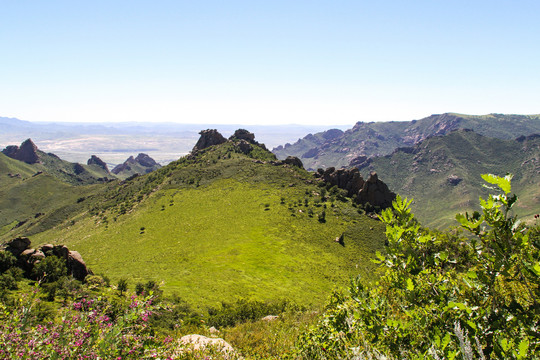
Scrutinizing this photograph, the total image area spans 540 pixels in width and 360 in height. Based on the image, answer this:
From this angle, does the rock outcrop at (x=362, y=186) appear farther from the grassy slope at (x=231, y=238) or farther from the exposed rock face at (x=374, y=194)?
the grassy slope at (x=231, y=238)

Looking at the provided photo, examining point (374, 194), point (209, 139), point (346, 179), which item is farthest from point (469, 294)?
point (209, 139)

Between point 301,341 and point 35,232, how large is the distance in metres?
140

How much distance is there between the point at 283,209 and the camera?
267ft

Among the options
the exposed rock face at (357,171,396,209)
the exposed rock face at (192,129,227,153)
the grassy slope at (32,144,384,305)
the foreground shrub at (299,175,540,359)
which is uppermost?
the exposed rock face at (192,129,227,153)

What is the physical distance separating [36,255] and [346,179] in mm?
89793

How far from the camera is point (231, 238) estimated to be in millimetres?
65125

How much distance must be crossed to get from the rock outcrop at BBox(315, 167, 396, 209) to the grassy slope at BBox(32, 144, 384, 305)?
25.5 ft

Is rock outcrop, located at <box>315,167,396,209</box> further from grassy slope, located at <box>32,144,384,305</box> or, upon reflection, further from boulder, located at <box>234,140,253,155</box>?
boulder, located at <box>234,140,253,155</box>

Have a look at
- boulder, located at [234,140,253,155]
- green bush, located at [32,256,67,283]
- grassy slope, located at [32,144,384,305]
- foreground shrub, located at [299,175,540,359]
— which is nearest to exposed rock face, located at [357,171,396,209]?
grassy slope, located at [32,144,384,305]

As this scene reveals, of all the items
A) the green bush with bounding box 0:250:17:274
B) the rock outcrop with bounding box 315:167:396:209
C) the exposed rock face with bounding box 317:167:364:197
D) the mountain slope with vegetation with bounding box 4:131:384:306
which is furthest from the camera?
the exposed rock face with bounding box 317:167:364:197

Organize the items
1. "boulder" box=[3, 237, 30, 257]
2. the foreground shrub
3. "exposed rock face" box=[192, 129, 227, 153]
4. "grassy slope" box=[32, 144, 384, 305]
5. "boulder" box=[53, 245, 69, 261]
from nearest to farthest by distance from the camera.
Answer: the foreground shrub < "boulder" box=[3, 237, 30, 257] < "boulder" box=[53, 245, 69, 261] < "grassy slope" box=[32, 144, 384, 305] < "exposed rock face" box=[192, 129, 227, 153]

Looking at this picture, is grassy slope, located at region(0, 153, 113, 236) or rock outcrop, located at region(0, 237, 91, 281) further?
grassy slope, located at region(0, 153, 113, 236)

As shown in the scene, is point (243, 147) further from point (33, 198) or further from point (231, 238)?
point (33, 198)

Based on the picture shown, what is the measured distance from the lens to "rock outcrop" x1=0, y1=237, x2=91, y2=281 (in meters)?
32.8
